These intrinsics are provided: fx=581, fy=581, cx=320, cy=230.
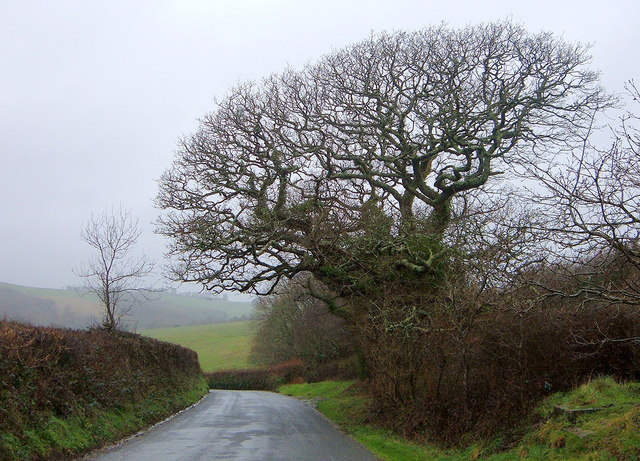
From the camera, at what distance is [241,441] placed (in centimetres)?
1436

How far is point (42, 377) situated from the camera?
12.5 m

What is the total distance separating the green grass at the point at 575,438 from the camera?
327 inches

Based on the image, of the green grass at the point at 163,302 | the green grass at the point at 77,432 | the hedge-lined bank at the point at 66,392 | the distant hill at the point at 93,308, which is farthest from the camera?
the green grass at the point at 163,302

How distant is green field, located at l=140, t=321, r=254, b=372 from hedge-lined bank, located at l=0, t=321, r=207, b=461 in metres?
40.7

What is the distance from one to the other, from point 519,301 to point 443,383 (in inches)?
178

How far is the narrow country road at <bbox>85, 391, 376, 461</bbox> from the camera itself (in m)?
12.0

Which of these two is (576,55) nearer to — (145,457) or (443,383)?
(443,383)

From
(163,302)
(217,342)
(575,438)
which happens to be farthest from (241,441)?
(163,302)

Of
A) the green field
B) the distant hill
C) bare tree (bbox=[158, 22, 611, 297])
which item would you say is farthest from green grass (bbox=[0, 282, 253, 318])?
bare tree (bbox=[158, 22, 611, 297])

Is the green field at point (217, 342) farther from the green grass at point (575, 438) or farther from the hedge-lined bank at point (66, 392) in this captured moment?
the green grass at point (575, 438)

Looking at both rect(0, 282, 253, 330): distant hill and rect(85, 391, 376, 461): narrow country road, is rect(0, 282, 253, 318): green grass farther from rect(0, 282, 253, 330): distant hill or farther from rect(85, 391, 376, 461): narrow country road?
rect(85, 391, 376, 461): narrow country road

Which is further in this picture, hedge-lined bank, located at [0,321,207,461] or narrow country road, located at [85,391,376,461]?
narrow country road, located at [85,391,376,461]

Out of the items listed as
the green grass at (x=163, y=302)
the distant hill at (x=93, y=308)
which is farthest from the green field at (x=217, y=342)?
the green grass at (x=163, y=302)

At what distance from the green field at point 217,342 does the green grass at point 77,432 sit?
4175 centimetres
